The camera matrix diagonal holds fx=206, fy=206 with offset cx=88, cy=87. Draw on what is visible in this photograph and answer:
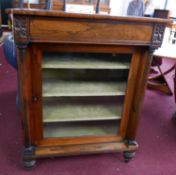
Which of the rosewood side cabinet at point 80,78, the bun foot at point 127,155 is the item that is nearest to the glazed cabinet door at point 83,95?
the rosewood side cabinet at point 80,78

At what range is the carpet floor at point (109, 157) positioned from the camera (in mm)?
1377

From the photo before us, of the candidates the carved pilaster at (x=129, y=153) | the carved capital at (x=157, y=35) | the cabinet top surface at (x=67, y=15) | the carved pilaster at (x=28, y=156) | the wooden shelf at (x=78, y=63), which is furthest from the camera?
the carved pilaster at (x=129, y=153)

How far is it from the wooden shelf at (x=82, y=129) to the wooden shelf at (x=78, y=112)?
8 cm

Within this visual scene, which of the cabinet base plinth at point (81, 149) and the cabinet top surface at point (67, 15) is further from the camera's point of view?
the cabinet base plinth at point (81, 149)

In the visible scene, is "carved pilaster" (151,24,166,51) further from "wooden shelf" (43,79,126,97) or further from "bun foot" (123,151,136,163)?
"bun foot" (123,151,136,163)

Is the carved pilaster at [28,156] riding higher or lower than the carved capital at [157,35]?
lower

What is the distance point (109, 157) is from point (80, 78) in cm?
63

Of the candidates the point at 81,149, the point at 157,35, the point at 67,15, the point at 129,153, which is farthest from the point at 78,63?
the point at 129,153

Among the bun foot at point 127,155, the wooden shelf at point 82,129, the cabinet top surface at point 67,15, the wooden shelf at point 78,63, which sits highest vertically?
the cabinet top surface at point 67,15

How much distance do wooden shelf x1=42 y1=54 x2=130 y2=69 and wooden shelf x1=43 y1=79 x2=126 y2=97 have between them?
0.47 feet

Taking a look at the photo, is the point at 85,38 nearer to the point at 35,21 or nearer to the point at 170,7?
the point at 35,21

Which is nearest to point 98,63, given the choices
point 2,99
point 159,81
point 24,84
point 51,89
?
point 51,89

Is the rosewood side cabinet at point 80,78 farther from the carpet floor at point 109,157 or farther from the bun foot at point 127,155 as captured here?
the carpet floor at point 109,157

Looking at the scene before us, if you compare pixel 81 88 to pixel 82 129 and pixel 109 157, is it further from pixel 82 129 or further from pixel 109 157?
pixel 109 157
